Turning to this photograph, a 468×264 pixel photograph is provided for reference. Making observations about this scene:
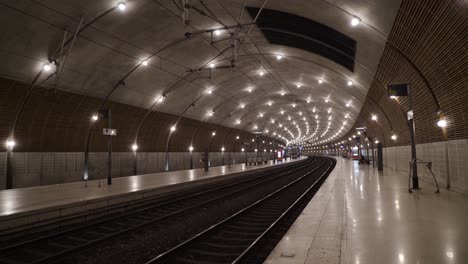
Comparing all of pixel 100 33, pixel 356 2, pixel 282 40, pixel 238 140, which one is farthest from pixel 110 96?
pixel 238 140

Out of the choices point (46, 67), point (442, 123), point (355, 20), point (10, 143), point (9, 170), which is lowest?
point (9, 170)

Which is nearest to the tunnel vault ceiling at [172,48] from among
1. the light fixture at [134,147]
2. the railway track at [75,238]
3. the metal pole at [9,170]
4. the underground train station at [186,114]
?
the underground train station at [186,114]

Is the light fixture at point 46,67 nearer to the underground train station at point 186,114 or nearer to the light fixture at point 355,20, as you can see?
the underground train station at point 186,114

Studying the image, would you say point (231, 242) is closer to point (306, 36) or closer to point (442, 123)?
point (442, 123)

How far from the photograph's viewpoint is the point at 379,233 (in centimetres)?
682

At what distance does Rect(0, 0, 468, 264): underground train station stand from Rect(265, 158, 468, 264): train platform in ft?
0.16

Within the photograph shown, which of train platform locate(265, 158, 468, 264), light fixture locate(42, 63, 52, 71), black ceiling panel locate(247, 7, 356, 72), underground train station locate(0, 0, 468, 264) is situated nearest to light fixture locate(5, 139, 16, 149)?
underground train station locate(0, 0, 468, 264)

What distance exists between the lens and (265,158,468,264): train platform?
541 centimetres

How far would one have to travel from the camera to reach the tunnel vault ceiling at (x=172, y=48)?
13.5 meters

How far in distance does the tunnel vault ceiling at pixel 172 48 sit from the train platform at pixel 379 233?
663cm

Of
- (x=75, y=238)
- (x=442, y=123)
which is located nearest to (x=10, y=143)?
(x=75, y=238)

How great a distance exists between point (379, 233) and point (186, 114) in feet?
82.6

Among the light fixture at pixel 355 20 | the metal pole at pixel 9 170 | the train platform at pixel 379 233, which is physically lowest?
the train platform at pixel 379 233

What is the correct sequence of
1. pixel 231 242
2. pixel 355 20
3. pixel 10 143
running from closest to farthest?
pixel 231 242, pixel 355 20, pixel 10 143
